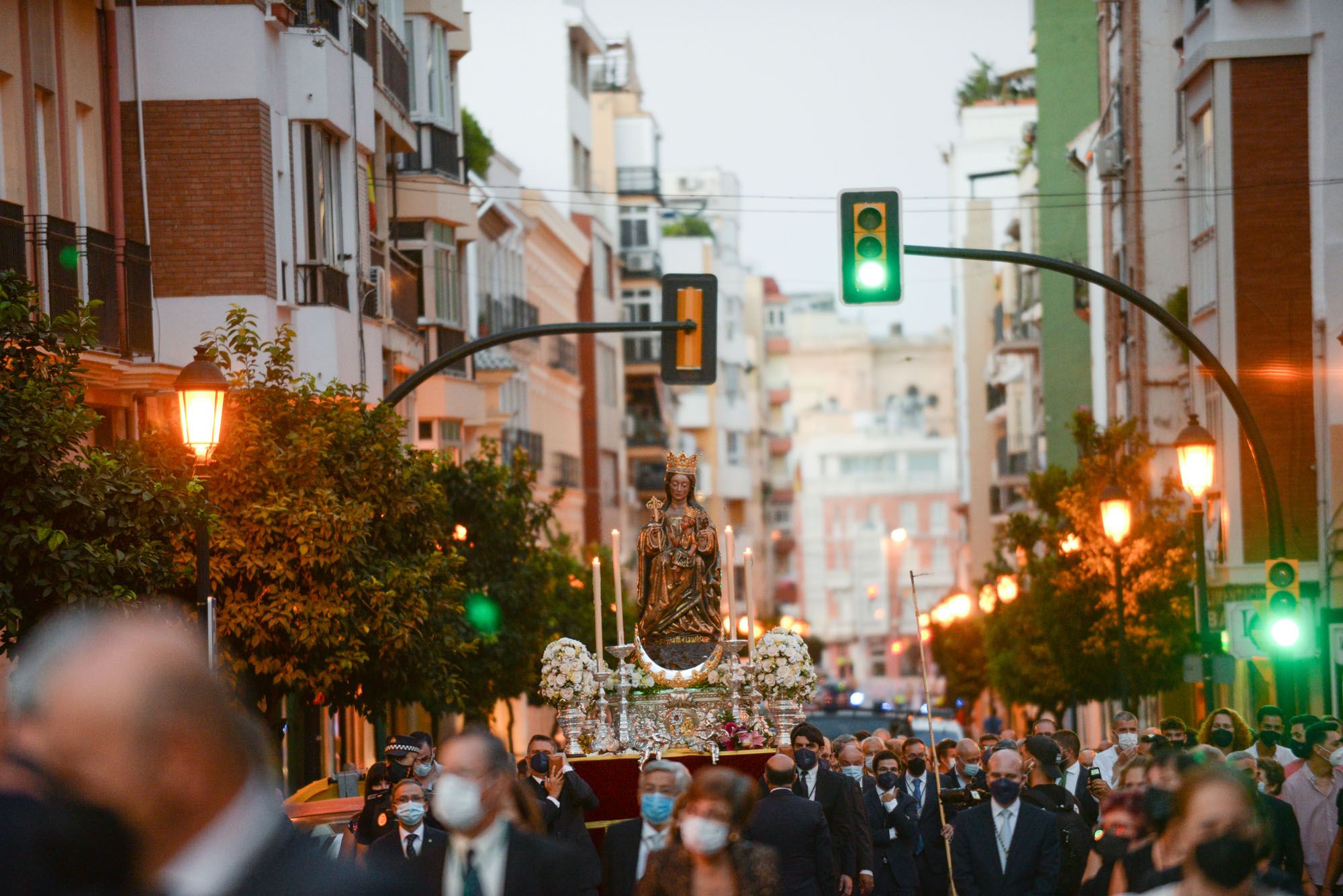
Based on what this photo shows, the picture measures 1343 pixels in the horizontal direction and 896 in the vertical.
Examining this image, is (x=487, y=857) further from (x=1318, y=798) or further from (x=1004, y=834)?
(x=1318, y=798)

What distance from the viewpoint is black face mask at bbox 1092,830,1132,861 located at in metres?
10.4

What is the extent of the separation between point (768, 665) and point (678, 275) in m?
5.19

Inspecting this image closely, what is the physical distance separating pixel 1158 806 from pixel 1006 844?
142 inches

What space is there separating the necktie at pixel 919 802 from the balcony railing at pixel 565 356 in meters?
45.9

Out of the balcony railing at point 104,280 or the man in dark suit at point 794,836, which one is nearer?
the man in dark suit at point 794,836

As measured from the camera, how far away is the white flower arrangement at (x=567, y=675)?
19.1 metres

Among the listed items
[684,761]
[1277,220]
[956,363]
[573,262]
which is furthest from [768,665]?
[956,363]

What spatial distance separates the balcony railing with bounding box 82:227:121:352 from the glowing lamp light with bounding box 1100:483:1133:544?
36.1ft

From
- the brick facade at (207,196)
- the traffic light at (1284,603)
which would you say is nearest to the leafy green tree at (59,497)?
the brick facade at (207,196)

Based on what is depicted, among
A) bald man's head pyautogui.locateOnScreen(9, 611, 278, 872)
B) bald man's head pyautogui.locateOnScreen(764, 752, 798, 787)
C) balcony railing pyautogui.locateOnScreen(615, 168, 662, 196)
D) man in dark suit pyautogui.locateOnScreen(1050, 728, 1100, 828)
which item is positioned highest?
balcony railing pyautogui.locateOnScreen(615, 168, 662, 196)

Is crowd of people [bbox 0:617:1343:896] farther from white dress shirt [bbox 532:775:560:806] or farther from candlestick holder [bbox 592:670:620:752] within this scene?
candlestick holder [bbox 592:670:620:752]

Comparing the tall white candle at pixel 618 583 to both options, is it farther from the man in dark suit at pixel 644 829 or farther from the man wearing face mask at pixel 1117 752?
the man in dark suit at pixel 644 829

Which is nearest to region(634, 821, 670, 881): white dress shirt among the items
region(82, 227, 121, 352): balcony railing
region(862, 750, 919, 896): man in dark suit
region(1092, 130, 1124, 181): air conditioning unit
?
region(862, 750, 919, 896): man in dark suit

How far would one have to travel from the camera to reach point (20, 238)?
20.7m
